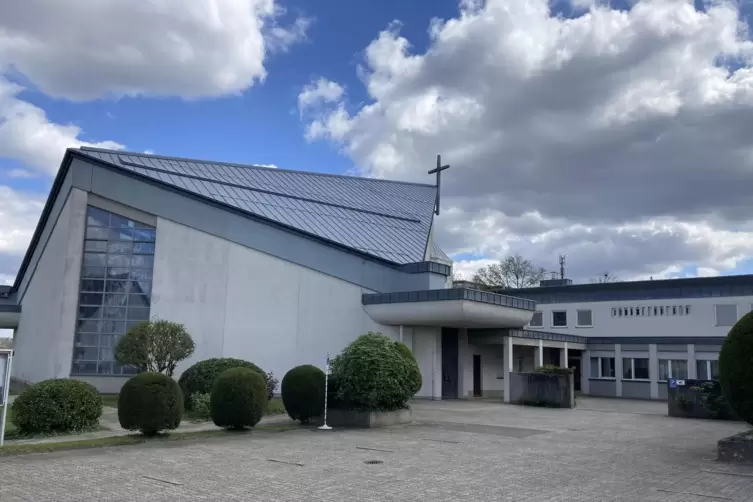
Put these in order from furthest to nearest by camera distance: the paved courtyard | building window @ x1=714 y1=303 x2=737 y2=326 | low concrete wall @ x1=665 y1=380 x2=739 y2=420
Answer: building window @ x1=714 y1=303 x2=737 y2=326, low concrete wall @ x1=665 y1=380 x2=739 y2=420, the paved courtyard

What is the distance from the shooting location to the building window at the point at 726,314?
3653 cm

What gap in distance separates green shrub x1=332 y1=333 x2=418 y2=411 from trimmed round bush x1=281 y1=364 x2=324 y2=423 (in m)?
0.59

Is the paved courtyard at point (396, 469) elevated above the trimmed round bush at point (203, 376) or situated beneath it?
situated beneath

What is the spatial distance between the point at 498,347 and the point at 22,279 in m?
32.9

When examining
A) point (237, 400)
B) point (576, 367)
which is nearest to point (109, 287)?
point (237, 400)

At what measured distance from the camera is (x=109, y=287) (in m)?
30.0

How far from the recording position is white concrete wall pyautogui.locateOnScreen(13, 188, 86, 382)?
29.5 meters

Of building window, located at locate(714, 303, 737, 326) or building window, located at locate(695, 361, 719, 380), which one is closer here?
building window, located at locate(695, 361, 719, 380)

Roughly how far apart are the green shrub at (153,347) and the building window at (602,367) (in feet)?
83.8

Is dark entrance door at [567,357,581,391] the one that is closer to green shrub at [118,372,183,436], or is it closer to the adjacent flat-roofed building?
the adjacent flat-roofed building

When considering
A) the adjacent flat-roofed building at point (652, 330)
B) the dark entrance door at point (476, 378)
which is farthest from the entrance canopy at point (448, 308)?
the adjacent flat-roofed building at point (652, 330)

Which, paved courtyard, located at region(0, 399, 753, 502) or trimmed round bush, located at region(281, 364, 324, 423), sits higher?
trimmed round bush, located at region(281, 364, 324, 423)

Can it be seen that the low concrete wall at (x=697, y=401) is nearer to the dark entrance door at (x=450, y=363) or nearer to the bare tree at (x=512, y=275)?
the dark entrance door at (x=450, y=363)

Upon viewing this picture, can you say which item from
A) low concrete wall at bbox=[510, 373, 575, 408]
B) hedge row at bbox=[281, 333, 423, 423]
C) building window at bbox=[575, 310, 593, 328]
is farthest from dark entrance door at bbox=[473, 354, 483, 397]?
hedge row at bbox=[281, 333, 423, 423]
